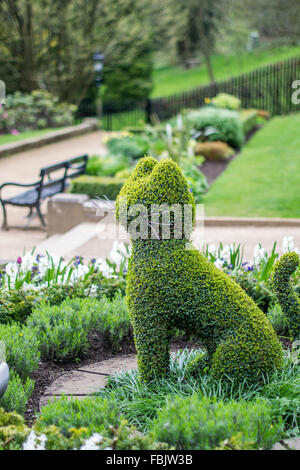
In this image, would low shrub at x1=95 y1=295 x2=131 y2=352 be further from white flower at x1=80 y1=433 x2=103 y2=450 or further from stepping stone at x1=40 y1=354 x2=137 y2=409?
white flower at x1=80 y1=433 x2=103 y2=450

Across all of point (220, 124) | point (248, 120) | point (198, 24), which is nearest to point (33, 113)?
point (248, 120)

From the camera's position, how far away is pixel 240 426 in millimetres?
2818

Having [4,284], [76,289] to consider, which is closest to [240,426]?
[76,289]

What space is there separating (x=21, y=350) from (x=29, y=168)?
9.53m

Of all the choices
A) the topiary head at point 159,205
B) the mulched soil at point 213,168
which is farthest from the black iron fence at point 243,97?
the topiary head at point 159,205

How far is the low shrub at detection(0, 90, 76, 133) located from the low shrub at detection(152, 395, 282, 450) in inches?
599

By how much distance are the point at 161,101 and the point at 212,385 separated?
16.6 meters

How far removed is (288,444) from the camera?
9.96 ft

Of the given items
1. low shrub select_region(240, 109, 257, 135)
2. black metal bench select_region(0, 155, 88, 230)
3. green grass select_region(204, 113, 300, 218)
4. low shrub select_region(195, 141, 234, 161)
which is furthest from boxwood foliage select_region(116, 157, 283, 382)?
low shrub select_region(240, 109, 257, 135)

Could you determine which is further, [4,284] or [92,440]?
[4,284]

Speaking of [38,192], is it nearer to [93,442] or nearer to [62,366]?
[62,366]

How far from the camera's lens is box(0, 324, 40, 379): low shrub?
3.68 meters
